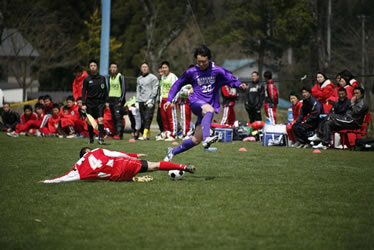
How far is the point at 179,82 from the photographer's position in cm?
878

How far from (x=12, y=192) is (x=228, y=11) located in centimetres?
4196

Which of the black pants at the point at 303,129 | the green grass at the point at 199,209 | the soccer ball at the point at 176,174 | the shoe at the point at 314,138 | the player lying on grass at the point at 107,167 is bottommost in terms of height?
the green grass at the point at 199,209

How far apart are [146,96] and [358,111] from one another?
6.30m

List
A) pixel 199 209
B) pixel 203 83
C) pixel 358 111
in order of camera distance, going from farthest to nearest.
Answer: pixel 358 111 < pixel 203 83 < pixel 199 209

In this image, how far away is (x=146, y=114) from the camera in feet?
51.8

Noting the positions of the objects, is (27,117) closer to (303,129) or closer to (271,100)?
(271,100)

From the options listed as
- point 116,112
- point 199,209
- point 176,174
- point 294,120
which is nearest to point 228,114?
point 294,120

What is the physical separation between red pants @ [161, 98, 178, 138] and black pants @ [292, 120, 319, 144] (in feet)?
12.0

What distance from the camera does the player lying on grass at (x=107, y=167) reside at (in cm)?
711

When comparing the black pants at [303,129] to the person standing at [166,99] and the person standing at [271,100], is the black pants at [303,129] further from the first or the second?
the person standing at [166,99]

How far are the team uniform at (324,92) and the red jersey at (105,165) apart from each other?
8.54 metres

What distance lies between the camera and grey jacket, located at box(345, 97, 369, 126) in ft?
41.3

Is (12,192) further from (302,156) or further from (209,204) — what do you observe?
(302,156)

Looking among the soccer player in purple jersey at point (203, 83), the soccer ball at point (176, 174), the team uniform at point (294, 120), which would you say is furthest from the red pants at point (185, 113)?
the soccer ball at point (176, 174)
